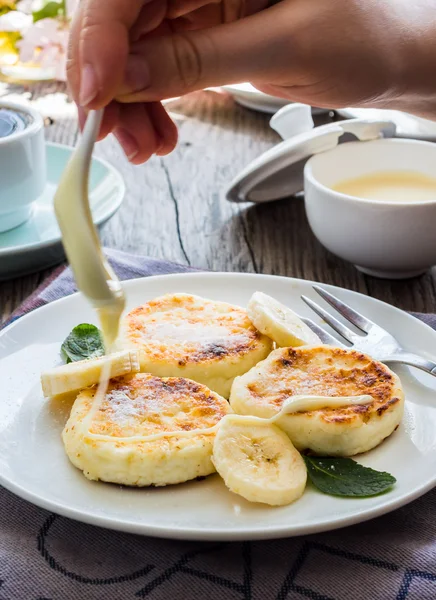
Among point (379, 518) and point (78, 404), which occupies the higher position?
point (78, 404)

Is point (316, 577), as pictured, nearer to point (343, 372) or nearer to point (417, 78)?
point (343, 372)

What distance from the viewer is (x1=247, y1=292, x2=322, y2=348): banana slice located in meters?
1.58

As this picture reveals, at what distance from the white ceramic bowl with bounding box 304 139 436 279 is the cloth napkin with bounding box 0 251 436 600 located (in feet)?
2.79

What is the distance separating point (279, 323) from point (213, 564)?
21.2 inches

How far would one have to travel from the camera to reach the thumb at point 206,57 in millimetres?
1426

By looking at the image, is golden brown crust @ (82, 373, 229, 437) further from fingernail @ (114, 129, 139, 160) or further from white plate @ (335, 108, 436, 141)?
white plate @ (335, 108, 436, 141)

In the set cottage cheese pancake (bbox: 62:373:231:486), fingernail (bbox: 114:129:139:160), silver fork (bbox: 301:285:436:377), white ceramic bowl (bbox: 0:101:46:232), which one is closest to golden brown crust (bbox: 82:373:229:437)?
cottage cheese pancake (bbox: 62:373:231:486)

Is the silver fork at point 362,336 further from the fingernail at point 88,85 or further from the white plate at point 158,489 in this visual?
the fingernail at point 88,85

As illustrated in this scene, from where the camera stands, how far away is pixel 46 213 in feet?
7.76

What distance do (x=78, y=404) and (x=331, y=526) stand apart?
50 centimetres

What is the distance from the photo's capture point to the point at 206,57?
1464 mm

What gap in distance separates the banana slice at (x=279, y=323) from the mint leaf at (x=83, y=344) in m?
0.31

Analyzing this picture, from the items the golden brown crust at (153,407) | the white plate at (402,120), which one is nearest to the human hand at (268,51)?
the golden brown crust at (153,407)

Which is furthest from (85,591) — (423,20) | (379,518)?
(423,20)
